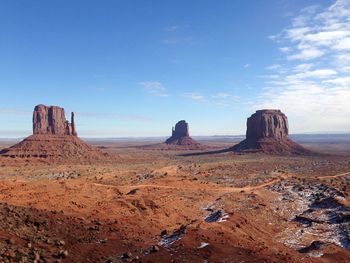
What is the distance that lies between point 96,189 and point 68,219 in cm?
1573

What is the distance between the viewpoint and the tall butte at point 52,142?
9712 centimetres

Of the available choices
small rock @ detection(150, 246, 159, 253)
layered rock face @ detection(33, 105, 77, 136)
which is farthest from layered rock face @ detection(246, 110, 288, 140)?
small rock @ detection(150, 246, 159, 253)

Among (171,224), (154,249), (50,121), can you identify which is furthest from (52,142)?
(154,249)

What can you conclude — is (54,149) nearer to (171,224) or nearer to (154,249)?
(171,224)

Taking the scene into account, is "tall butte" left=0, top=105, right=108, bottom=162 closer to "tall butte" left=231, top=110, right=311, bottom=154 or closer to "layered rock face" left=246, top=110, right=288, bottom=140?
"tall butte" left=231, top=110, right=311, bottom=154

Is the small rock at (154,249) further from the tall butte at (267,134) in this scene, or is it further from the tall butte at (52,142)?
the tall butte at (267,134)

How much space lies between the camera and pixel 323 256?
22.9m

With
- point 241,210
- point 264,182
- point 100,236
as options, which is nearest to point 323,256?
point 241,210

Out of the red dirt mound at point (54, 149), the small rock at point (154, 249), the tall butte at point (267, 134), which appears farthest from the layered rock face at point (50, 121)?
the small rock at point (154, 249)

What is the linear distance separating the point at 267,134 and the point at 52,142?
74.4 m

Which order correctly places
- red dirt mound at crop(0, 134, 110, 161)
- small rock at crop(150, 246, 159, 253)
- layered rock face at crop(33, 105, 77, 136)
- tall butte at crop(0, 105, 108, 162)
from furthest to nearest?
layered rock face at crop(33, 105, 77, 136) → tall butte at crop(0, 105, 108, 162) → red dirt mound at crop(0, 134, 110, 161) → small rock at crop(150, 246, 159, 253)

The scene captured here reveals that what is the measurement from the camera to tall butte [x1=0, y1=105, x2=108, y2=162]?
9712 cm

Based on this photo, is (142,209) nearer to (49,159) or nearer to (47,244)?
(47,244)

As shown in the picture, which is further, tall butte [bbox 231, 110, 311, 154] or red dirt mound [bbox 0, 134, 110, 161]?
tall butte [bbox 231, 110, 311, 154]
